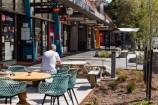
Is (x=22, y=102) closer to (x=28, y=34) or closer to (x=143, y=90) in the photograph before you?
(x=143, y=90)

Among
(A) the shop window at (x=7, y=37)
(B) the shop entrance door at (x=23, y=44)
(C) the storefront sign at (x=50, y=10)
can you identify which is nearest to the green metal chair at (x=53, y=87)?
(A) the shop window at (x=7, y=37)

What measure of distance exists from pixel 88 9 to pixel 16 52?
5.38 m

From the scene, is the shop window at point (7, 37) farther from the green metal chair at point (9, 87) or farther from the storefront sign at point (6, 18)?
the green metal chair at point (9, 87)

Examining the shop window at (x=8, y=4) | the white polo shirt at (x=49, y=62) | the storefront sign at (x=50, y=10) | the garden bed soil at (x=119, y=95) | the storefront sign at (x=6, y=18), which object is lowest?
the garden bed soil at (x=119, y=95)

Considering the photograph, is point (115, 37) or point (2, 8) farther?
point (115, 37)

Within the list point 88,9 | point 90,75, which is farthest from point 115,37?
point 90,75

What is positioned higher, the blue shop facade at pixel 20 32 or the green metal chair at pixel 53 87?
the blue shop facade at pixel 20 32

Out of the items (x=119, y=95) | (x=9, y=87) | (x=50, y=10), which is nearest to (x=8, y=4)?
(x=50, y=10)

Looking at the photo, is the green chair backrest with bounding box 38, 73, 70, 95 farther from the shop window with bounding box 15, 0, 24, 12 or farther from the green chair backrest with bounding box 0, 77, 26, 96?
the shop window with bounding box 15, 0, 24, 12

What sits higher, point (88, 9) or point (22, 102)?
point (88, 9)

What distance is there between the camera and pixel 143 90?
494 inches

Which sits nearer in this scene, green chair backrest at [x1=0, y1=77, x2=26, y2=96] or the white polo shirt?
green chair backrest at [x1=0, y1=77, x2=26, y2=96]

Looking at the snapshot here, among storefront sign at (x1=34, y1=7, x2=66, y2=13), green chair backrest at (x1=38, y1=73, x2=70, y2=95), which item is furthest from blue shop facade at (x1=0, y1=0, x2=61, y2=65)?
green chair backrest at (x1=38, y1=73, x2=70, y2=95)

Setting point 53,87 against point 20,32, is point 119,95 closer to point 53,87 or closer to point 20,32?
point 53,87
